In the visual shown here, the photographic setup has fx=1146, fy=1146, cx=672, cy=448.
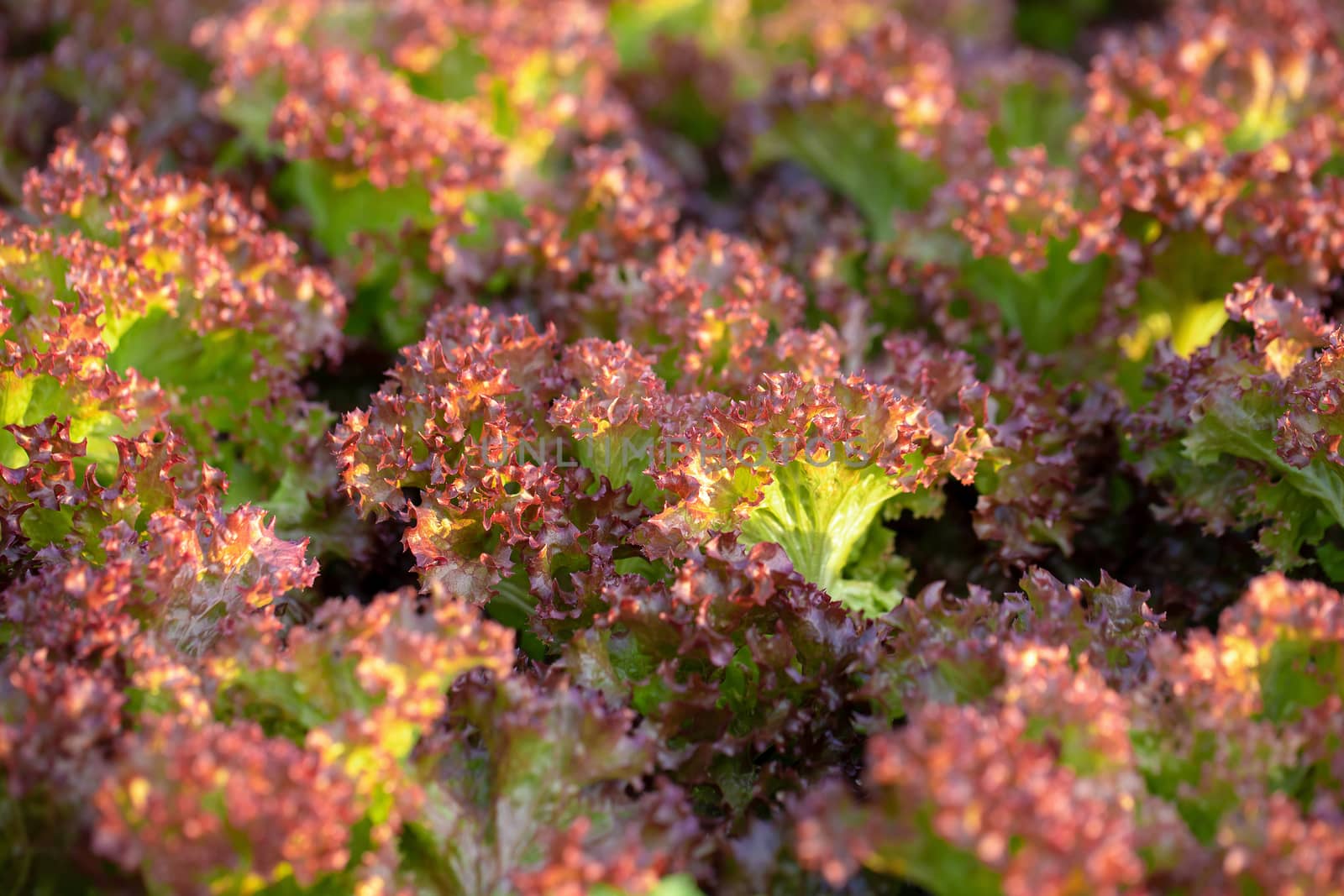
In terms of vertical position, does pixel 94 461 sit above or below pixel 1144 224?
below

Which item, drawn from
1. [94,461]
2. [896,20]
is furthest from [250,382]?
[896,20]

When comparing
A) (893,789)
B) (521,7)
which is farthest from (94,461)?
(521,7)

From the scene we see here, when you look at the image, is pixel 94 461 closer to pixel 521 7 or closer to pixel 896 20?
pixel 521 7

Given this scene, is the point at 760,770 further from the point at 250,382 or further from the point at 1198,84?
the point at 1198,84

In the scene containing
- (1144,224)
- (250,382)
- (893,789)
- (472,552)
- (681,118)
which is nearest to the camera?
(893,789)

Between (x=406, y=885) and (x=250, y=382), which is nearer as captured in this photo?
(x=406, y=885)

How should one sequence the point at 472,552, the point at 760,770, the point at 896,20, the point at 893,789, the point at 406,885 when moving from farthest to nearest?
the point at 896,20, the point at 472,552, the point at 760,770, the point at 406,885, the point at 893,789

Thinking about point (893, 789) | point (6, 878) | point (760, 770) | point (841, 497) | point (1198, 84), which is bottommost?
point (6, 878)
